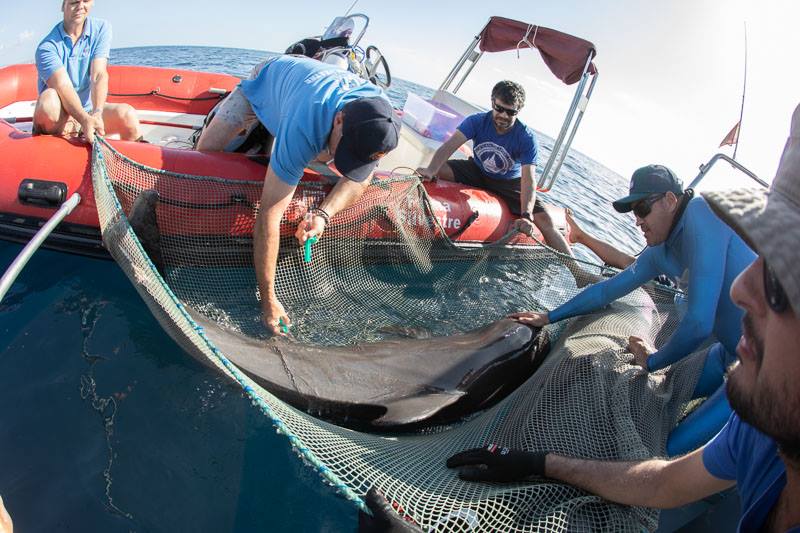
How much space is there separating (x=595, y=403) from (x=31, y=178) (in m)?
4.15

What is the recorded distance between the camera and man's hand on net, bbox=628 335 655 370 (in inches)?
133

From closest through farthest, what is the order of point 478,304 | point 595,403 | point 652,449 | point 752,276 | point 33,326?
point 752,276 → point 652,449 → point 595,403 → point 33,326 → point 478,304

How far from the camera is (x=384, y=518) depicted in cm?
177

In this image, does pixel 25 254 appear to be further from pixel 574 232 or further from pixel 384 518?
pixel 574 232

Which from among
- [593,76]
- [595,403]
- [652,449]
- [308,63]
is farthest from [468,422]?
[593,76]

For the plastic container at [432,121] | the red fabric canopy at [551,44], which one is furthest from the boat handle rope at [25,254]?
the red fabric canopy at [551,44]

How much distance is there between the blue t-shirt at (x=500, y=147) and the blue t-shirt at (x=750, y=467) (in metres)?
4.55

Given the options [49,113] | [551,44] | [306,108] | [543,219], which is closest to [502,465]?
[306,108]

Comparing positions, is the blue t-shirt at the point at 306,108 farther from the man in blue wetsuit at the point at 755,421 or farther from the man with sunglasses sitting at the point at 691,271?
the man in blue wetsuit at the point at 755,421

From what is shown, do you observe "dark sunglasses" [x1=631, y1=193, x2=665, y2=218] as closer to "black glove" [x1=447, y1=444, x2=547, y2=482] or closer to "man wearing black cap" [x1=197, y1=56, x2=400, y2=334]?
"man wearing black cap" [x1=197, y1=56, x2=400, y2=334]

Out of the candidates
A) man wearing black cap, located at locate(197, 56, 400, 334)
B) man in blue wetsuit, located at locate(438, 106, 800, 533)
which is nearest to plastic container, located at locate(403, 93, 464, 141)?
man wearing black cap, located at locate(197, 56, 400, 334)

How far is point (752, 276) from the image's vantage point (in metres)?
1.20

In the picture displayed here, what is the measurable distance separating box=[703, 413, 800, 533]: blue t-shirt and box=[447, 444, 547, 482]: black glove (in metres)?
0.67

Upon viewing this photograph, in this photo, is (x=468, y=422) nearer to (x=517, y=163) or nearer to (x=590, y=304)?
(x=590, y=304)
